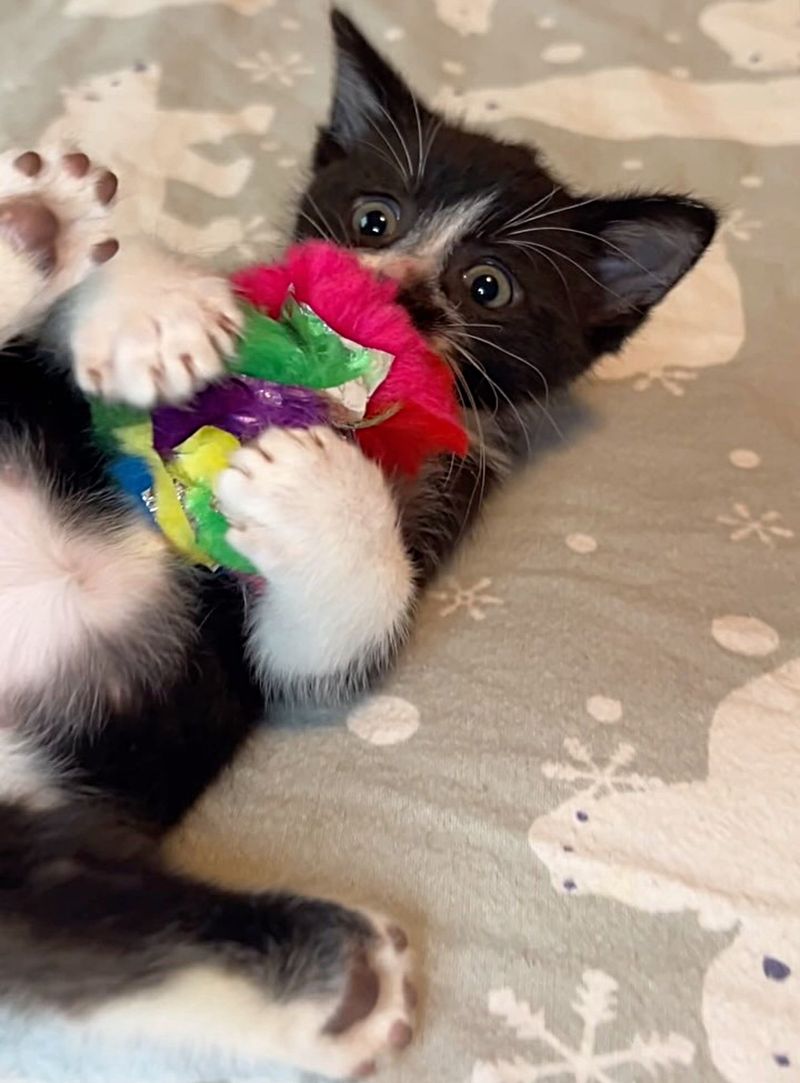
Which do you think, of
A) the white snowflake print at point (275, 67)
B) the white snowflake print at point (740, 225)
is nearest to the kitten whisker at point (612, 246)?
the white snowflake print at point (740, 225)

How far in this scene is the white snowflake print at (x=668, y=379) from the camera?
1362mm

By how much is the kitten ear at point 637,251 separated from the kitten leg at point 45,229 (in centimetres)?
60

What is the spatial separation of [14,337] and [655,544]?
609 millimetres

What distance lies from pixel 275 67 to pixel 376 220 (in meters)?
0.70

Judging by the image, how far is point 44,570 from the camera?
0.88m

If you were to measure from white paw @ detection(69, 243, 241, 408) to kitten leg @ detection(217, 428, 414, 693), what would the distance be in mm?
73

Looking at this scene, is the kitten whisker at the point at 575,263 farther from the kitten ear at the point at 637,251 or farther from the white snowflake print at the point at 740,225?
the white snowflake print at the point at 740,225

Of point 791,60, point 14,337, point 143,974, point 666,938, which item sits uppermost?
point 14,337

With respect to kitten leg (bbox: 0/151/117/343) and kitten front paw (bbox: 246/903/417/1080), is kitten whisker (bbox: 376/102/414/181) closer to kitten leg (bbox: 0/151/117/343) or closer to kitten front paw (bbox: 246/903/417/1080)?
kitten leg (bbox: 0/151/117/343)

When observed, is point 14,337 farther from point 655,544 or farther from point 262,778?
point 655,544

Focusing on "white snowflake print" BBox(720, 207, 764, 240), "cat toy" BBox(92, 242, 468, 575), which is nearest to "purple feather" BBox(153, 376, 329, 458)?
"cat toy" BBox(92, 242, 468, 575)

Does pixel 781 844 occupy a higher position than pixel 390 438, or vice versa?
pixel 390 438

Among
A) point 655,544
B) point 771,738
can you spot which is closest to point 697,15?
point 655,544

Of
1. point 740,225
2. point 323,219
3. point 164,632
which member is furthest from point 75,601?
point 740,225
